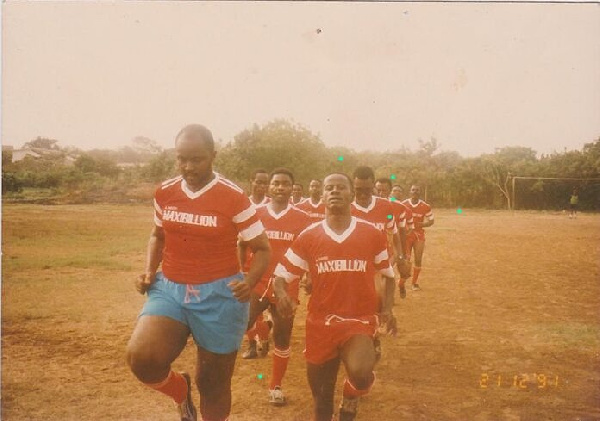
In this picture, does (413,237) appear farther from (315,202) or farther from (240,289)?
(240,289)

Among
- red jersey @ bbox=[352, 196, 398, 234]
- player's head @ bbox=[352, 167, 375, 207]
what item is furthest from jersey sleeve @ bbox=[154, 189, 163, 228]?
red jersey @ bbox=[352, 196, 398, 234]

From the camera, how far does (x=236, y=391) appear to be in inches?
191

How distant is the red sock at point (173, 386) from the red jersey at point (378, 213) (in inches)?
119

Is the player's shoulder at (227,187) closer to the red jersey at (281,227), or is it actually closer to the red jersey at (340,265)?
the red jersey at (340,265)

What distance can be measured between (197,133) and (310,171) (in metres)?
22.9

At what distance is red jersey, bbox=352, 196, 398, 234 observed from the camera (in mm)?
6070

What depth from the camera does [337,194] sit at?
3.90m

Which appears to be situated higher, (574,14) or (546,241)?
(574,14)

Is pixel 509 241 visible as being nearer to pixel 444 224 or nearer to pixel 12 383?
pixel 444 224

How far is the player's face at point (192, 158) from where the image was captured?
342 centimetres

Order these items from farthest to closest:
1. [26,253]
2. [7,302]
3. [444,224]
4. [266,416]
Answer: [444,224] < [26,253] < [7,302] < [266,416]

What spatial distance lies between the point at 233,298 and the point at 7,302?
5.92 meters

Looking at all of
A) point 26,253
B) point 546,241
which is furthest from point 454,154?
point 26,253

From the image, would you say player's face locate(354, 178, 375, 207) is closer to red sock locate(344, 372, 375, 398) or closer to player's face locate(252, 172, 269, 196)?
player's face locate(252, 172, 269, 196)
